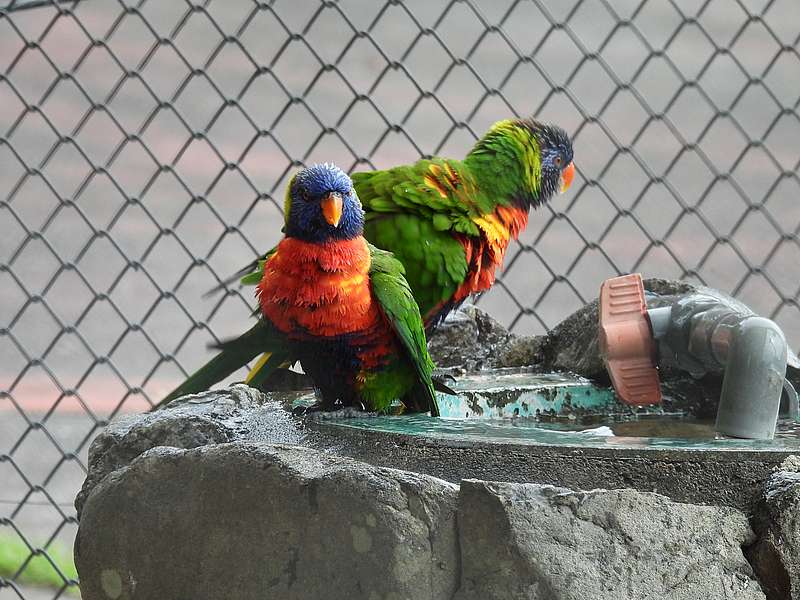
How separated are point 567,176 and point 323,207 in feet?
2.10

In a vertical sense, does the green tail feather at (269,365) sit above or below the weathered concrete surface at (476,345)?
below

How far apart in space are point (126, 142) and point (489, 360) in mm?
908

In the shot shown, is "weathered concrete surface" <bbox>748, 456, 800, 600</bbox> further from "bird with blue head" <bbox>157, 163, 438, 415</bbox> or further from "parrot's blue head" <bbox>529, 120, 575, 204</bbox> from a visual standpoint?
"parrot's blue head" <bbox>529, 120, 575, 204</bbox>

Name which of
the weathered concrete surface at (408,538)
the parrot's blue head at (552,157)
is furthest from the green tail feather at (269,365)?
the parrot's blue head at (552,157)

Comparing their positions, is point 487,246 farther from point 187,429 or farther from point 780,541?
point 780,541

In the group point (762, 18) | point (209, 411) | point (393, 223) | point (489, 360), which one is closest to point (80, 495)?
point (209, 411)

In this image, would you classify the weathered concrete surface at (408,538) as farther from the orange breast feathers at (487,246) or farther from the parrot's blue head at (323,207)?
the orange breast feathers at (487,246)

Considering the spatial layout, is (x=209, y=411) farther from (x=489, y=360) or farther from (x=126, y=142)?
(x=126, y=142)

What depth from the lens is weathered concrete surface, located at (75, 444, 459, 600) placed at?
2.71 ft

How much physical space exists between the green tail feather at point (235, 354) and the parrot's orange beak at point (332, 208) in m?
0.14

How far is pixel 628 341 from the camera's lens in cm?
127

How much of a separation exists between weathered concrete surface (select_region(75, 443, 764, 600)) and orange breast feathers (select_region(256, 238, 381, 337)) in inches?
8.2

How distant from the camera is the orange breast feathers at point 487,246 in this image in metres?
1.45

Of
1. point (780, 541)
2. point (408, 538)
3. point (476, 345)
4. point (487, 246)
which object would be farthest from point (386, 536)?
point (476, 345)
